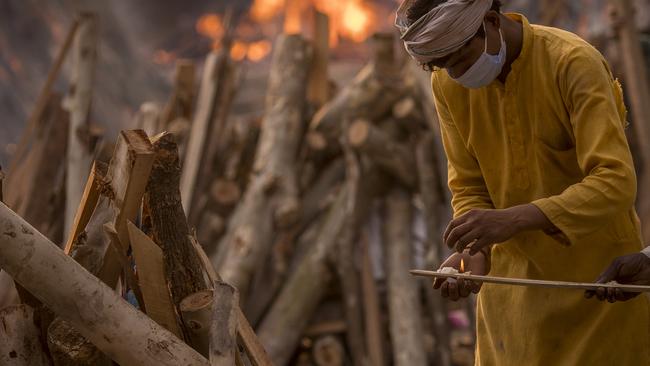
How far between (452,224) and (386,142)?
15.9ft

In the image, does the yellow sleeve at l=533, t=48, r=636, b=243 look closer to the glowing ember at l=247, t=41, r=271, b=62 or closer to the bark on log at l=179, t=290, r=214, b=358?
the bark on log at l=179, t=290, r=214, b=358

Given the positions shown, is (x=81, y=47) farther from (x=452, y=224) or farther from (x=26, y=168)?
(x=452, y=224)

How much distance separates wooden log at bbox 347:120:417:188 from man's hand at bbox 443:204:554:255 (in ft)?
15.6

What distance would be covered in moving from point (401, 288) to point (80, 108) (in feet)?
9.81

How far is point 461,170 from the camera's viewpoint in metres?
3.30

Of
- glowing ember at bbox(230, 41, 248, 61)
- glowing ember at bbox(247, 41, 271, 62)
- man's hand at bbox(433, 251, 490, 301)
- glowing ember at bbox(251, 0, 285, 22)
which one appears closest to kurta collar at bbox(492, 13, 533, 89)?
man's hand at bbox(433, 251, 490, 301)

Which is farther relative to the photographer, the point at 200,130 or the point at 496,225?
the point at 200,130

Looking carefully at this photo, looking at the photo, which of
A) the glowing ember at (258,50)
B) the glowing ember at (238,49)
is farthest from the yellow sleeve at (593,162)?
the glowing ember at (258,50)

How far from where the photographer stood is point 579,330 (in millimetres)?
3023

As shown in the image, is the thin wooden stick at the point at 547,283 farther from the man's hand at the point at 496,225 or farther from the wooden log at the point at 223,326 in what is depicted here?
the wooden log at the point at 223,326

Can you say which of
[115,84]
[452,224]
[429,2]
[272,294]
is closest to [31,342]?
[452,224]

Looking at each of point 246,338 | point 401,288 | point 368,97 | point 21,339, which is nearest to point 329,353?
point 401,288

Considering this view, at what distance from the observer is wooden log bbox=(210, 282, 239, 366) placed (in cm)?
278

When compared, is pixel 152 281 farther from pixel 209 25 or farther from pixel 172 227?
pixel 209 25
